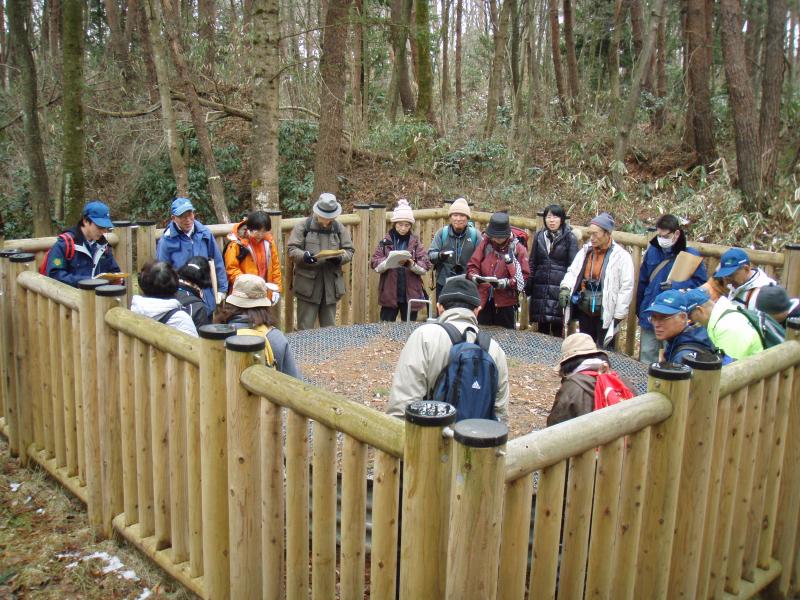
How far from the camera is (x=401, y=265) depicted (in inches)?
307

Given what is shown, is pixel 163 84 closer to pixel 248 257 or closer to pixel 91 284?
pixel 248 257

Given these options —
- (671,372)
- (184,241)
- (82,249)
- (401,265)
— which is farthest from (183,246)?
(671,372)

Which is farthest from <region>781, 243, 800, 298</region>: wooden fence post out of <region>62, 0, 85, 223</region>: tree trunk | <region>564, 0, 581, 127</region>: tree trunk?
<region>564, 0, 581, 127</region>: tree trunk

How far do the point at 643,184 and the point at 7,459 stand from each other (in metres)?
12.0

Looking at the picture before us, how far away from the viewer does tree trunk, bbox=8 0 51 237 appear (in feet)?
34.9

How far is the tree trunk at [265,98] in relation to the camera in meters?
9.79

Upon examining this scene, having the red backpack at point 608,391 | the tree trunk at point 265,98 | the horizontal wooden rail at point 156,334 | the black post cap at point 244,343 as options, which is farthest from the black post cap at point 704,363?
the tree trunk at point 265,98

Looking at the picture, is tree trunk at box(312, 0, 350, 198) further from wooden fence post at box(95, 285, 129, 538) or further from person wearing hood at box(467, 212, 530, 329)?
wooden fence post at box(95, 285, 129, 538)

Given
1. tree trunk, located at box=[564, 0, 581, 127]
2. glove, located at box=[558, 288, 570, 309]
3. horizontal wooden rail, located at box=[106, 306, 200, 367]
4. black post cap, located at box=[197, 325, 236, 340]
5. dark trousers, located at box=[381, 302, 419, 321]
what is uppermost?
tree trunk, located at box=[564, 0, 581, 127]

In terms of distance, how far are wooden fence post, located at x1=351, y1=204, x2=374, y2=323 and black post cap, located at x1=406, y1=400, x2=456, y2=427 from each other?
6122 mm

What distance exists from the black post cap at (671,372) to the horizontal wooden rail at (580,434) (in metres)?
0.08

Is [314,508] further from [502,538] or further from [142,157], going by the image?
[142,157]

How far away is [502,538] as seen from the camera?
8.51ft

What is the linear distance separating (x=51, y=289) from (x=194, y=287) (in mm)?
1032
